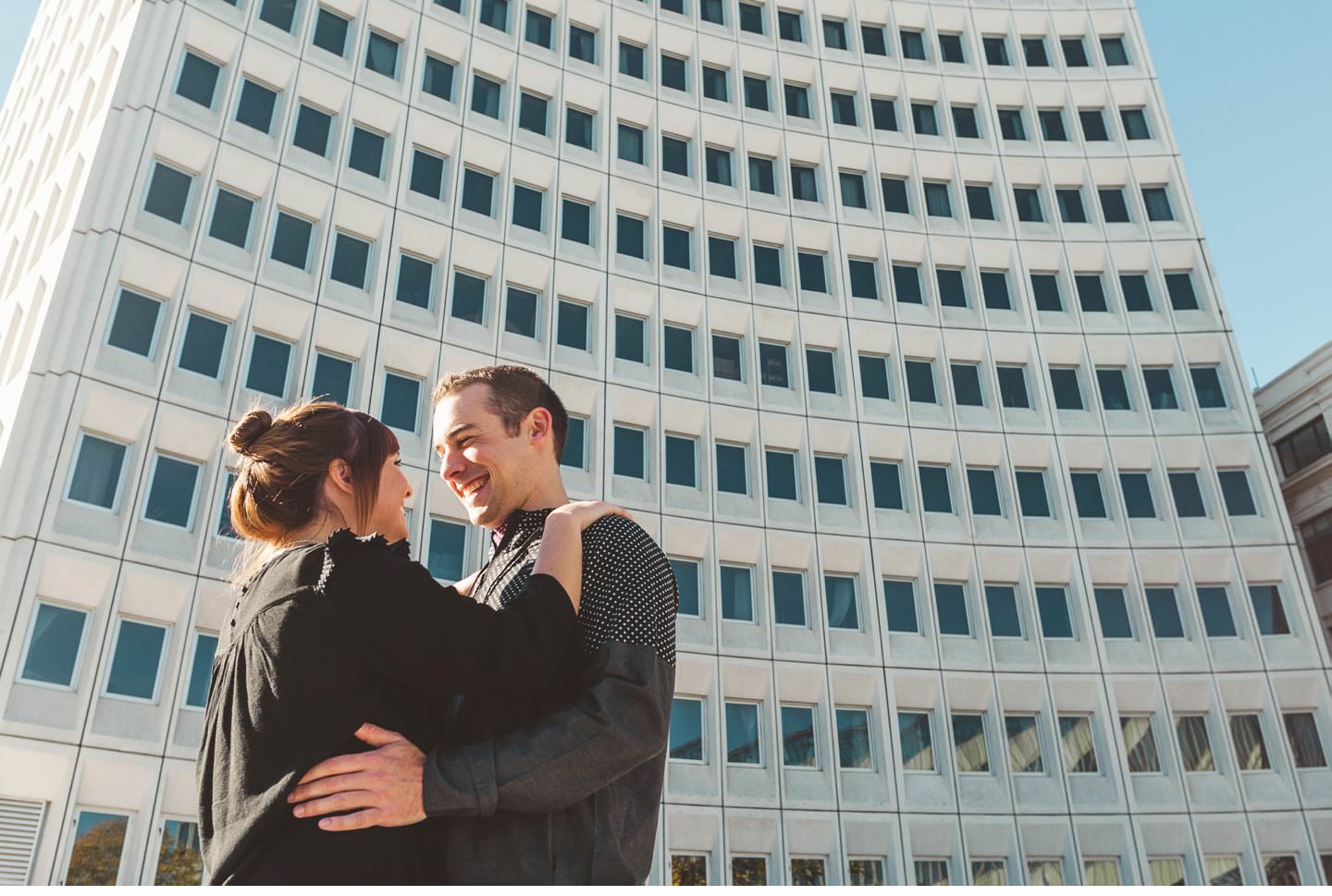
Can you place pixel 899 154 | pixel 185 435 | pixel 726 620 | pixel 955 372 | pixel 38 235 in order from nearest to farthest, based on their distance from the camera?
pixel 185 435 → pixel 38 235 → pixel 726 620 → pixel 955 372 → pixel 899 154

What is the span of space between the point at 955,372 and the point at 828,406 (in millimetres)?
4642

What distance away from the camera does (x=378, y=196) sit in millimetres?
27016

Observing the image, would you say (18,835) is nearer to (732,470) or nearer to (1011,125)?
(732,470)

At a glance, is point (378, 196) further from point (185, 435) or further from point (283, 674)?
point (283, 674)

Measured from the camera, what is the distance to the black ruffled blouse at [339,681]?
2.72m

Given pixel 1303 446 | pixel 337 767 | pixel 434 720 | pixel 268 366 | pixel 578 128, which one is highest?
pixel 578 128

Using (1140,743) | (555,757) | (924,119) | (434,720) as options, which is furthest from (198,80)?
(1140,743)

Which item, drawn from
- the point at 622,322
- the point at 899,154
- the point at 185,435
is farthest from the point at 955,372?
the point at 185,435

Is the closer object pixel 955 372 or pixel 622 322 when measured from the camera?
pixel 622 322

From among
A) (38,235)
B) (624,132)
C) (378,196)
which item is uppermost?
(624,132)

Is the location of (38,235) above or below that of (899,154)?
below

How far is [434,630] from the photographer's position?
107 inches

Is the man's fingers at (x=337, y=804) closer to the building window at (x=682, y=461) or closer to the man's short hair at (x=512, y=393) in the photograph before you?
the man's short hair at (x=512, y=393)

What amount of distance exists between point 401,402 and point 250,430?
22.7 m
